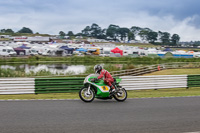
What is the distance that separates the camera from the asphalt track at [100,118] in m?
7.21

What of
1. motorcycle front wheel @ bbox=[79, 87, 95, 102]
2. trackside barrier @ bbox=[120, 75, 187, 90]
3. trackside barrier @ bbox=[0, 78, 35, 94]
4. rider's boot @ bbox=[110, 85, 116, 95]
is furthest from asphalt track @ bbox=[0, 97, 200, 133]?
trackside barrier @ bbox=[120, 75, 187, 90]

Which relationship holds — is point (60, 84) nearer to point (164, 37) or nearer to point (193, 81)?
point (193, 81)

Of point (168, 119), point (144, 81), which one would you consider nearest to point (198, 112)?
point (168, 119)

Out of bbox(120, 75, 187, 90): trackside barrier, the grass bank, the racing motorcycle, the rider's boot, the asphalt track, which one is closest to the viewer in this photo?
the asphalt track

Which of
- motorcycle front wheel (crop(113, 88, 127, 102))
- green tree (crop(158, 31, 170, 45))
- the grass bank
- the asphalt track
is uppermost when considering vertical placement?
green tree (crop(158, 31, 170, 45))

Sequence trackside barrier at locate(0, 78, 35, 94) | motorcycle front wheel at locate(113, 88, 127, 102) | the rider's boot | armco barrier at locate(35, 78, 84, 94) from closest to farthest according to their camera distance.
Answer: the rider's boot → motorcycle front wheel at locate(113, 88, 127, 102) → trackside barrier at locate(0, 78, 35, 94) → armco barrier at locate(35, 78, 84, 94)

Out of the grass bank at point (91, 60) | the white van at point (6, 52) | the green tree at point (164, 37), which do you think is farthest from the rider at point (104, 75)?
the green tree at point (164, 37)

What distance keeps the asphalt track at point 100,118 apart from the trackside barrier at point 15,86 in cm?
509

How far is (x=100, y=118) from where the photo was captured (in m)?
8.45

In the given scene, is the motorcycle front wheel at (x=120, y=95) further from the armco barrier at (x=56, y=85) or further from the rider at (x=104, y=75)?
the armco barrier at (x=56, y=85)

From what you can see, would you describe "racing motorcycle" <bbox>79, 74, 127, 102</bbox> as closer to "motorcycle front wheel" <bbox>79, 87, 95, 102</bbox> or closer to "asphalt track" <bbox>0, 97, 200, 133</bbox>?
"motorcycle front wheel" <bbox>79, 87, 95, 102</bbox>

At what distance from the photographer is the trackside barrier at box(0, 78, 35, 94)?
15312 mm

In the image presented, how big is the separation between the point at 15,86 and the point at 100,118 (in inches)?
324

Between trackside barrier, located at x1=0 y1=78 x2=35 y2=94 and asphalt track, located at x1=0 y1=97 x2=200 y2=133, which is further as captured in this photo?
trackside barrier, located at x1=0 y1=78 x2=35 y2=94
